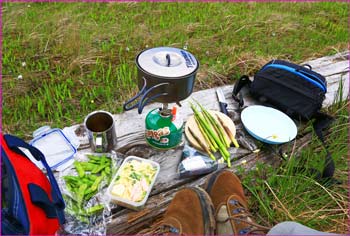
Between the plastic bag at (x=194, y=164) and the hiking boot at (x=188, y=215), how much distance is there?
0.36ft

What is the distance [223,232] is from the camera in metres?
1.56

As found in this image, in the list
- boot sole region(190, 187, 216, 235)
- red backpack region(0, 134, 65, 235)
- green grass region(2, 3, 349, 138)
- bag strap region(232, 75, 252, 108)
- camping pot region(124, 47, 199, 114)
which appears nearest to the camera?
red backpack region(0, 134, 65, 235)

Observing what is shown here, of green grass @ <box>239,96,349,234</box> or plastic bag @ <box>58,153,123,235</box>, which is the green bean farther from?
green grass @ <box>239,96,349,234</box>

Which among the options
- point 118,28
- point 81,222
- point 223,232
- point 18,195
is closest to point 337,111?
point 223,232

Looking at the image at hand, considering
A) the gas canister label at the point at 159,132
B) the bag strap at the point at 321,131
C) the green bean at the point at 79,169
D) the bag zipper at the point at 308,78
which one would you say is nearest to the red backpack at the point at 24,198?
the green bean at the point at 79,169

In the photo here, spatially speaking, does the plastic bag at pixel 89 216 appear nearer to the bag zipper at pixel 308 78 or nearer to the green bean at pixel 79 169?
the green bean at pixel 79 169

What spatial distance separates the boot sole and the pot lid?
0.64 meters

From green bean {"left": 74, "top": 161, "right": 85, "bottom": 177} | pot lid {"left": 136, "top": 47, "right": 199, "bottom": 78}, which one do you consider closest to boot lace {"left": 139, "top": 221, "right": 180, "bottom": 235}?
green bean {"left": 74, "top": 161, "right": 85, "bottom": 177}

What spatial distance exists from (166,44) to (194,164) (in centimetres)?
207

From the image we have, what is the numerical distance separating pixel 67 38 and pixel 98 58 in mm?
483

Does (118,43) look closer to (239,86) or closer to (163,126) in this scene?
(239,86)

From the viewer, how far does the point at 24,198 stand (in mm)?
1121

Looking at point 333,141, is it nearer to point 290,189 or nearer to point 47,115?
point 290,189

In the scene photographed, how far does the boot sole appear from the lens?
1.50m
